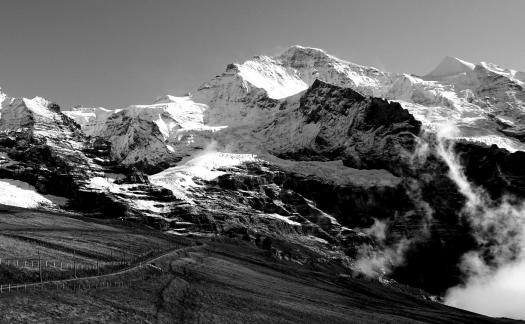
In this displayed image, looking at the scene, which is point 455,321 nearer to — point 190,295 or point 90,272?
point 190,295

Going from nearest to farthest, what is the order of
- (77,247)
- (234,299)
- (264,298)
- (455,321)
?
1. (234,299)
2. (264,298)
3. (77,247)
4. (455,321)

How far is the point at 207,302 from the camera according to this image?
89.3 m

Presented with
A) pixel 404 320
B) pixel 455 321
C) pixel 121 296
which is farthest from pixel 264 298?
pixel 455 321

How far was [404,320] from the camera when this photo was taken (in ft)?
400

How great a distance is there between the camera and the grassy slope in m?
65.3

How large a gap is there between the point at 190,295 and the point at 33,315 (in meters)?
33.9

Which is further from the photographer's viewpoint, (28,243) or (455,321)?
(455,321)

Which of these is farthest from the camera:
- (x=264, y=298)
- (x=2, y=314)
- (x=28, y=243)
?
(x=28, y=243)

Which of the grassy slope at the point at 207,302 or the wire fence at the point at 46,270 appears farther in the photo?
the wire fence at the point at 46,270

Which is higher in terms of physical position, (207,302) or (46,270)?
(46,270)

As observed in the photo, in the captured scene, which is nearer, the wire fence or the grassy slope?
the grassy slope

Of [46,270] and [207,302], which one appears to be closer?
[46,270]

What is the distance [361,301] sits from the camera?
147 meters

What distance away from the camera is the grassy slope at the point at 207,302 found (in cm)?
6531
